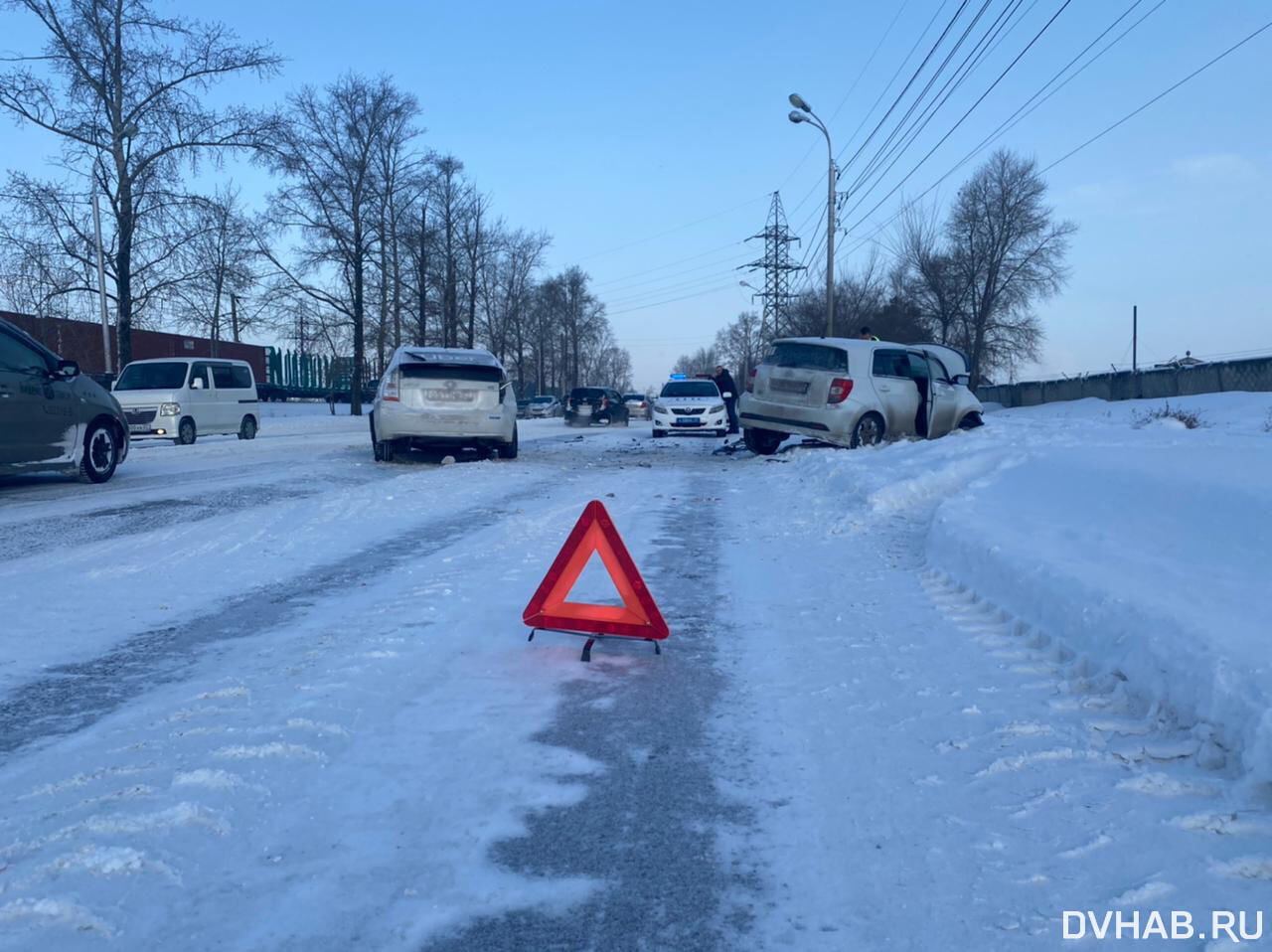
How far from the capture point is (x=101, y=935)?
236cm

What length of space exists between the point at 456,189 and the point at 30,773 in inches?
1850

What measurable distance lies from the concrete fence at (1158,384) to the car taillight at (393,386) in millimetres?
22332

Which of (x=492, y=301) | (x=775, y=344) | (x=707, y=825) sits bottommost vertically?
(x=707, y=825)

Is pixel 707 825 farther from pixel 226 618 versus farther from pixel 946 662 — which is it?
pixel 226 618

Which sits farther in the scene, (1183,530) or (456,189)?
(456,189)

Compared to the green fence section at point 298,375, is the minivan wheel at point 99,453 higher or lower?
lower

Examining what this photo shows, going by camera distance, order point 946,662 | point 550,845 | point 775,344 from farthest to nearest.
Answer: point 775,344, point 946,662, point 550,845

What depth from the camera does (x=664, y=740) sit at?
12.4 ft

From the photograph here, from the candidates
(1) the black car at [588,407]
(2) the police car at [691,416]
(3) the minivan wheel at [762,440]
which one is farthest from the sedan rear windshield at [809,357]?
(1) the black car at [588,407]

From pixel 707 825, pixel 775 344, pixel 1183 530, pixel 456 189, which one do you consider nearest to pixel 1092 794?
pixel 707 825

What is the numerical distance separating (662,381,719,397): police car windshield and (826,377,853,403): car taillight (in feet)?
28.1

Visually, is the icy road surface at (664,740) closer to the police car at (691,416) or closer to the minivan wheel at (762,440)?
the minivan wheel at (762,440)

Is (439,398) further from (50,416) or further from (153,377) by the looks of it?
(153,377)

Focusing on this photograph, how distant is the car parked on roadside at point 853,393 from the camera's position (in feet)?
48.2
